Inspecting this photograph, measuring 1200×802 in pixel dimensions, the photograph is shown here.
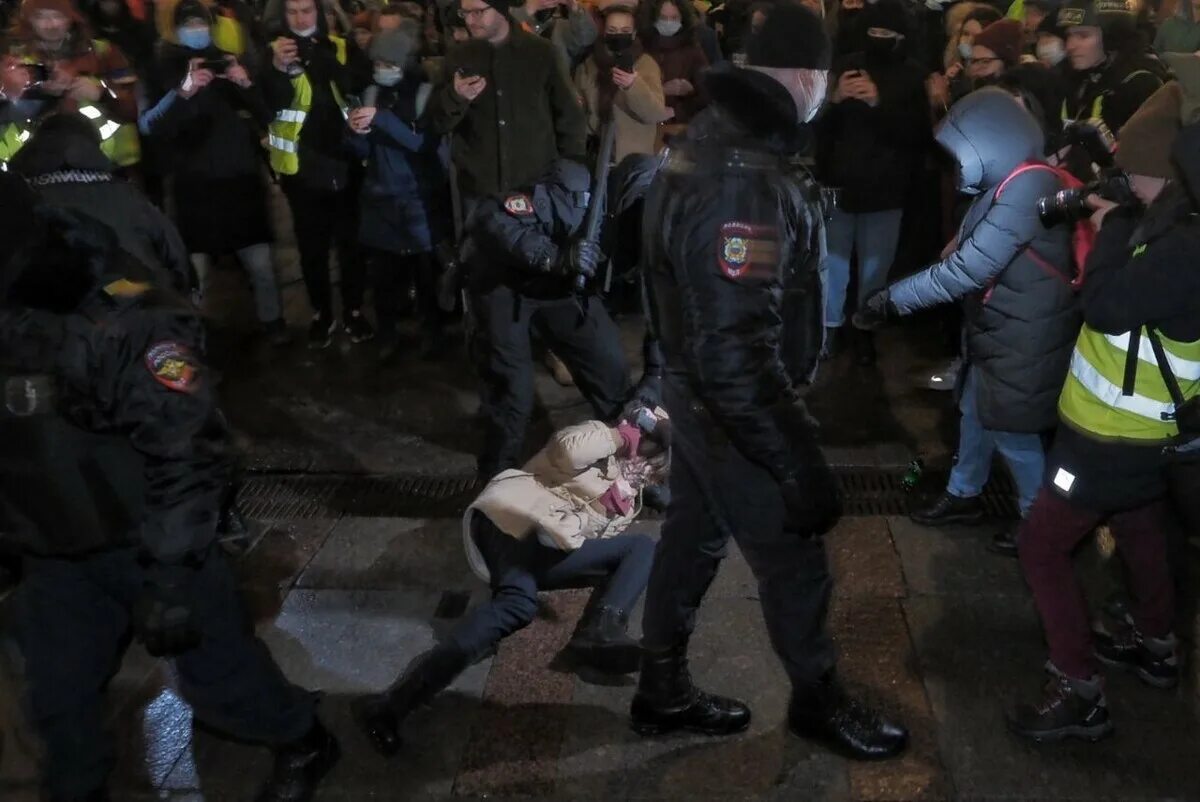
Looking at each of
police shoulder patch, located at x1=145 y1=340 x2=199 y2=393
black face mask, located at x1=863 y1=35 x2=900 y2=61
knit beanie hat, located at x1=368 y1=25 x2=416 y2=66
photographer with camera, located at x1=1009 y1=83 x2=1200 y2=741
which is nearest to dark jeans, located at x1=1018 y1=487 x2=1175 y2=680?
photographer with camera, located at x1=1009 y1=83 x2=1200 y2=741

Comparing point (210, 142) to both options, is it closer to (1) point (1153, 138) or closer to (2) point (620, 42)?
(2) point (620, 42)

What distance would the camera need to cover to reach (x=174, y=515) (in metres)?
2.46

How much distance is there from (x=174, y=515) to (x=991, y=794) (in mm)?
2321

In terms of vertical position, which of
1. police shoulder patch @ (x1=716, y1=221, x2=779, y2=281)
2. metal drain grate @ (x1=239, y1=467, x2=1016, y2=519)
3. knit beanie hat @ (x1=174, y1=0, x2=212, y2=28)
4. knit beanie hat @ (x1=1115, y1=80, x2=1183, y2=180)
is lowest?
metal drain grate @ (x1=239, y1=467, x2=1016, y2=519)

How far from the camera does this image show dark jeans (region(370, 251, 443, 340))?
6086 millimetres

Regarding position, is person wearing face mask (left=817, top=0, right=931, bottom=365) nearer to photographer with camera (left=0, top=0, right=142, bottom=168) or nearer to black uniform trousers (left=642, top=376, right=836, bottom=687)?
black uniform trousers (left=642, top=376, right=836, bottom=687)

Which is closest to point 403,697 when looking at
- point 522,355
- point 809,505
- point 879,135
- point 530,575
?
point 530,575

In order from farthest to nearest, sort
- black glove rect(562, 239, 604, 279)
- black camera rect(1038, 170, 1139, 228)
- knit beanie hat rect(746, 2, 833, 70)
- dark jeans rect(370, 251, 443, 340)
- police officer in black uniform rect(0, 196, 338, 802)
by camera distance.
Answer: dark jeans rect(370, 251, 443, 340) < black glove rect(562, 239, 604, 279) < black camera rect(1038, 170, 1139, 228) < knit beanie hat rect(746, 2, 833, 70) < police officer in black uniform rect(0, 196, 338, 802)

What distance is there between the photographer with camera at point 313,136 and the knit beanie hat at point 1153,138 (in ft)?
13.9

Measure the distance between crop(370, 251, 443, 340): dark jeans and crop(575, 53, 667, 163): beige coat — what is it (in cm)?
131

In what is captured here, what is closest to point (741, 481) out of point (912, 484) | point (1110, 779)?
point (1110, 779)

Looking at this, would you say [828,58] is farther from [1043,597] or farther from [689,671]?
[689,671]

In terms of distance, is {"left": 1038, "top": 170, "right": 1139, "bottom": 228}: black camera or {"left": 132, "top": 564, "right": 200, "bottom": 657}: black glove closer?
{"left": 132, "top": 564, "right": 200, "bottom": 657}: black glove

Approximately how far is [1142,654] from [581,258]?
234 centimetres
